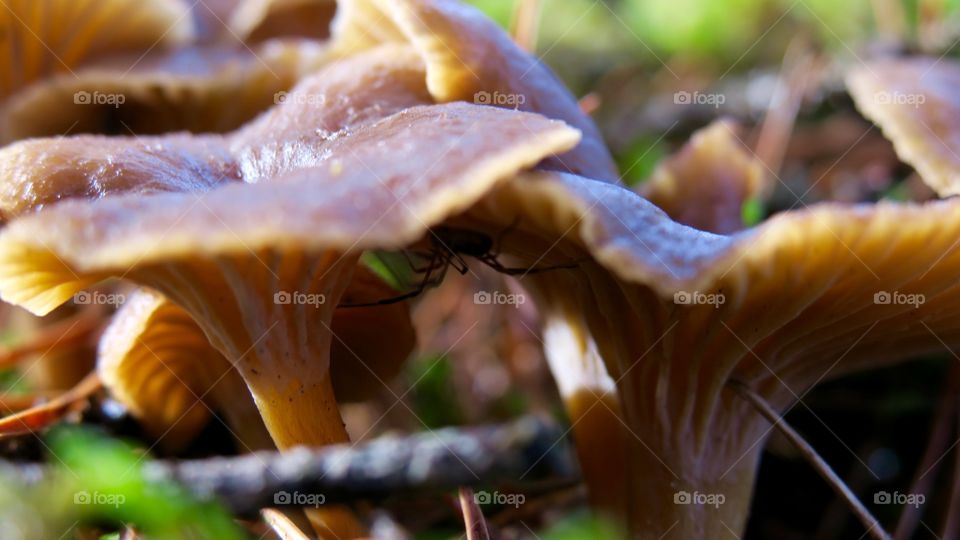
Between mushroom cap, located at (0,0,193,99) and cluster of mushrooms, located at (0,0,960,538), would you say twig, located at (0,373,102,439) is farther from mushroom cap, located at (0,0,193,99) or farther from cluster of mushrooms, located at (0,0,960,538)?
mushroom cap, located at (0,0,193,99)

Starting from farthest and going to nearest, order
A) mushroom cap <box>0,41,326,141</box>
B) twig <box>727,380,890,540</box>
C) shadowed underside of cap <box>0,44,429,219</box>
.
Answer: mushroom cap <box>0,41,326,141</box>, twig <box>727,380,890,540</box>, shadowed underside of cap <box>0,44,429,219</box>

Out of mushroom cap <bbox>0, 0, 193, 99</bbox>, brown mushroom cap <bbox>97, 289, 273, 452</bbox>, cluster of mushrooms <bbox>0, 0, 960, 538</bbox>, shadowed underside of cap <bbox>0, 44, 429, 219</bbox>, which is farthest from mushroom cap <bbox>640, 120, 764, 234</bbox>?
mushroom cap <bbox>0, 0, 193, 99</bbox>

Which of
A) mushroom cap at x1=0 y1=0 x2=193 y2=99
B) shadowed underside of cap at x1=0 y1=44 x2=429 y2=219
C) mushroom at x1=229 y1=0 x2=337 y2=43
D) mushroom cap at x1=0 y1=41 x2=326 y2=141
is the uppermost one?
mushroom at x1=229 y1=0 x2=337 y2=43

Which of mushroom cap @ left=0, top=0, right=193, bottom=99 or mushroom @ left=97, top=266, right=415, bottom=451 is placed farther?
mushroom cap @ left=0, top=0, right=193, bottom=99

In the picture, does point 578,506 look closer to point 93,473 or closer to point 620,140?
point 93,473

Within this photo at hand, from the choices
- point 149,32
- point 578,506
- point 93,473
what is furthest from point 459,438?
point 149,32

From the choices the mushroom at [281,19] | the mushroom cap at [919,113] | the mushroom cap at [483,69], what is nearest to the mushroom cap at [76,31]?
the mushroom at [281,19]
